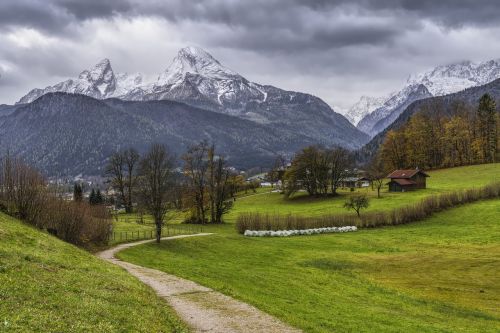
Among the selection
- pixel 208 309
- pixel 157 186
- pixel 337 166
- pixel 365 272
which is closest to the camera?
pixel 208 309

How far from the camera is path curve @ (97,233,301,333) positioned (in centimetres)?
2625

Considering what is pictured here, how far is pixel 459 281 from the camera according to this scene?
51.9 meters

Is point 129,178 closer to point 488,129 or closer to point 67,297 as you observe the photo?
point 67,297

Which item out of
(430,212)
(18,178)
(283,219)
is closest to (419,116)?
(430,212)

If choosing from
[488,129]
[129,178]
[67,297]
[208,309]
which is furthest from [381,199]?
[67,297]

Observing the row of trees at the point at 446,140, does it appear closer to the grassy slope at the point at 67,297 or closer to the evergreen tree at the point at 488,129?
the evergreen tree at the point at 488,129

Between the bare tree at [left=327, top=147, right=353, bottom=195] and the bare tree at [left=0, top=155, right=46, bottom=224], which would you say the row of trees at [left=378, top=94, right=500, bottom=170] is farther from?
the bare tree at [left=0, top=155, right=46, bottom=224]

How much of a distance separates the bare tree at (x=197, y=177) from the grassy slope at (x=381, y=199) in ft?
30.8

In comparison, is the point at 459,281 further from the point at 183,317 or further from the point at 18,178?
the point at 18,178

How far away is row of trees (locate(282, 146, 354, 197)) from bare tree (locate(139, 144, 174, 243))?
2973 inches

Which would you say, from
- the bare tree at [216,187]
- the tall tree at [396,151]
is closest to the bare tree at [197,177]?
the bare tree at [216,187]

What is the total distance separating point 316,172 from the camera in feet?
496

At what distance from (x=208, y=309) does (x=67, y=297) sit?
9.22m

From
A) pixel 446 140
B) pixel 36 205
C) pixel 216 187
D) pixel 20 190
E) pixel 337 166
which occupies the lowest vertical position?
pixel 36 205
